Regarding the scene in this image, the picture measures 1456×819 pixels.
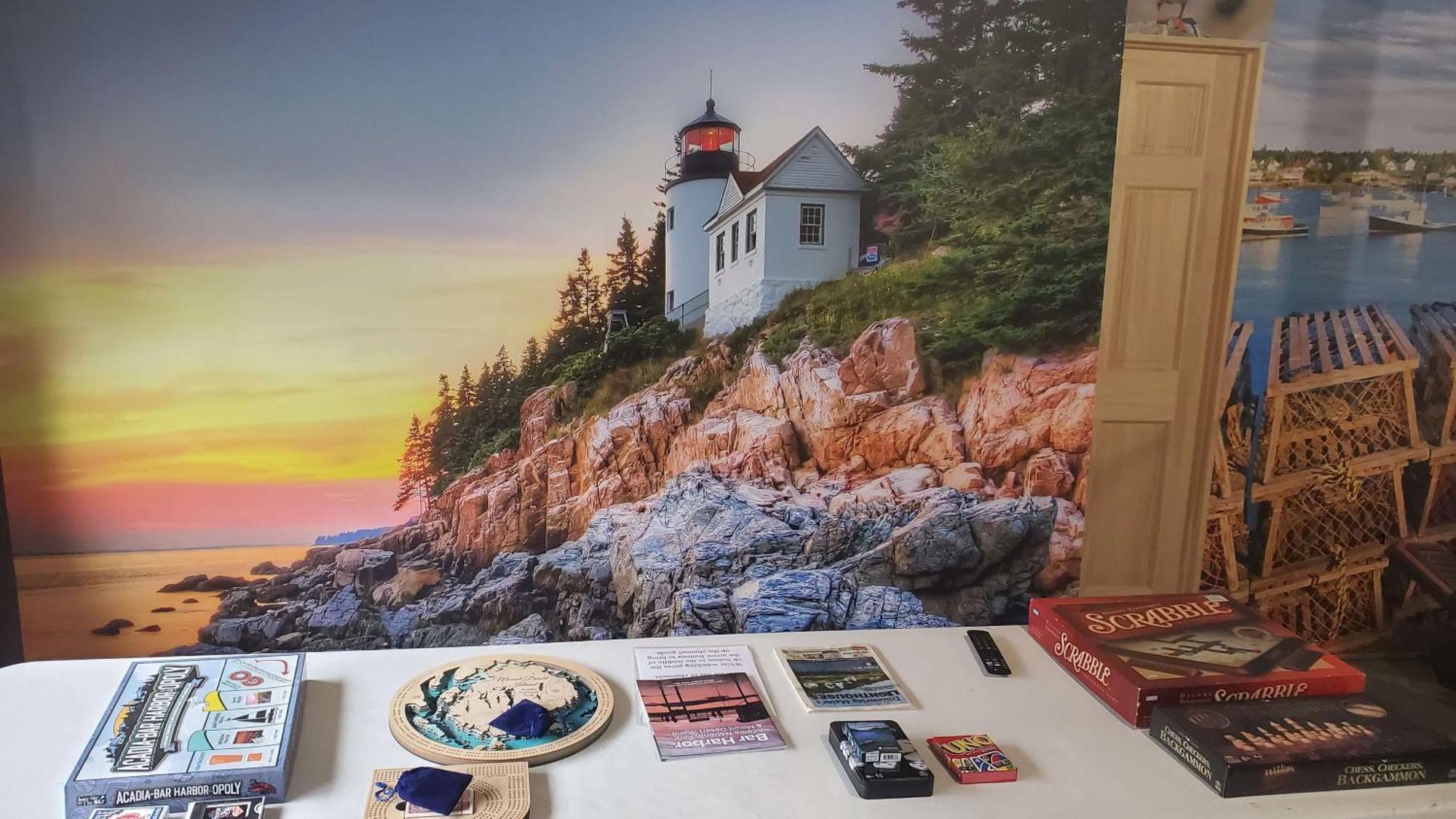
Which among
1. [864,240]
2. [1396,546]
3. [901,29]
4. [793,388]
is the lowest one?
[1396,546]

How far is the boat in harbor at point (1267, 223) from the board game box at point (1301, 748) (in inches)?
66.4

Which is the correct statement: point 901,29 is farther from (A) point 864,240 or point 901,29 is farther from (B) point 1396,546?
(B) point 1396,546

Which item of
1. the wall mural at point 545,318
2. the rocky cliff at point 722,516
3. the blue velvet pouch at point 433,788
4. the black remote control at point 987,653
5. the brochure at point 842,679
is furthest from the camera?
the rocky cliff at point 722,516

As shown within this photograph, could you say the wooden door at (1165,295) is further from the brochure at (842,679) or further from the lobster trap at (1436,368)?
Result: the brochure at (842,679)

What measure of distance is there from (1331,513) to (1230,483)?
0.36 m

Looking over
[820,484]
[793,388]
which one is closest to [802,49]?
[793,388]

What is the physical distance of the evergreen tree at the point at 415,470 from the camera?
233cm

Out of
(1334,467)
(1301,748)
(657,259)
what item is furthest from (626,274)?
(1334,467)

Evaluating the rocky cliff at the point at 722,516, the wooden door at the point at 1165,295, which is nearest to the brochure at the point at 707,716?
the rocky cliff at the point at 722,516

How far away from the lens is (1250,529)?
2764 millimetres

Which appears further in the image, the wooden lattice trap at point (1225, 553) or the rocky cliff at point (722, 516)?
the wooden lattice trap at point (1225, 553)

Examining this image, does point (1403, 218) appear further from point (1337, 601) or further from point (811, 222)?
point (811, 222)

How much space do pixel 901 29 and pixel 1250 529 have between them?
6.20ft

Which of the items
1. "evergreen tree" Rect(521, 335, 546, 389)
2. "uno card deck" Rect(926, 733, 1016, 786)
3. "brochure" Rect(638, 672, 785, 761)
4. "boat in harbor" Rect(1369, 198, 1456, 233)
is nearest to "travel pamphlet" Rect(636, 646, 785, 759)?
"brochure" Rect(638, 672, 785, 761)
